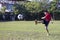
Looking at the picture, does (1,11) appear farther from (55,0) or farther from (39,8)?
(55,0)

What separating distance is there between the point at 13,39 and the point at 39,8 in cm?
4326

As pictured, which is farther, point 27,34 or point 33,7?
point 33,7

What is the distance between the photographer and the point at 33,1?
2564 inches

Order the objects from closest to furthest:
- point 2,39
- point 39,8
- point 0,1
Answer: point 2,39 < point 39,8 < point 0,1

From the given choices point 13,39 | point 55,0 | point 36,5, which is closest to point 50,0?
point 55,0

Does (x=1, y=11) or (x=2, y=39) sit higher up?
(x=2, y=39)

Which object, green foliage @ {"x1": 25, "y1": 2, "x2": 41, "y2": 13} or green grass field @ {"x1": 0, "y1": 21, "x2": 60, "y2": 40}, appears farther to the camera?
green foliage @ {"x1": 25, "y1": 2, "x2": 41, "y2": 13}

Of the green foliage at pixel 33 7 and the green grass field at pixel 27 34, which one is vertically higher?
the green grass field at pixel 27 34

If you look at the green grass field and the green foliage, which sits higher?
the green grass field

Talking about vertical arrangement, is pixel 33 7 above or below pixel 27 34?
below

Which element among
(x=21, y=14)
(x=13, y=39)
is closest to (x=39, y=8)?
(x=21, y=14)

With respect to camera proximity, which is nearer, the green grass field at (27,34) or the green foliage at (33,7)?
the green grass field at (27,34)

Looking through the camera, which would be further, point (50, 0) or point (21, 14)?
point (50, 0)

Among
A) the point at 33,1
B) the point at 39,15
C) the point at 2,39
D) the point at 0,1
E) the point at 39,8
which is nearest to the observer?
the point at 2,39
